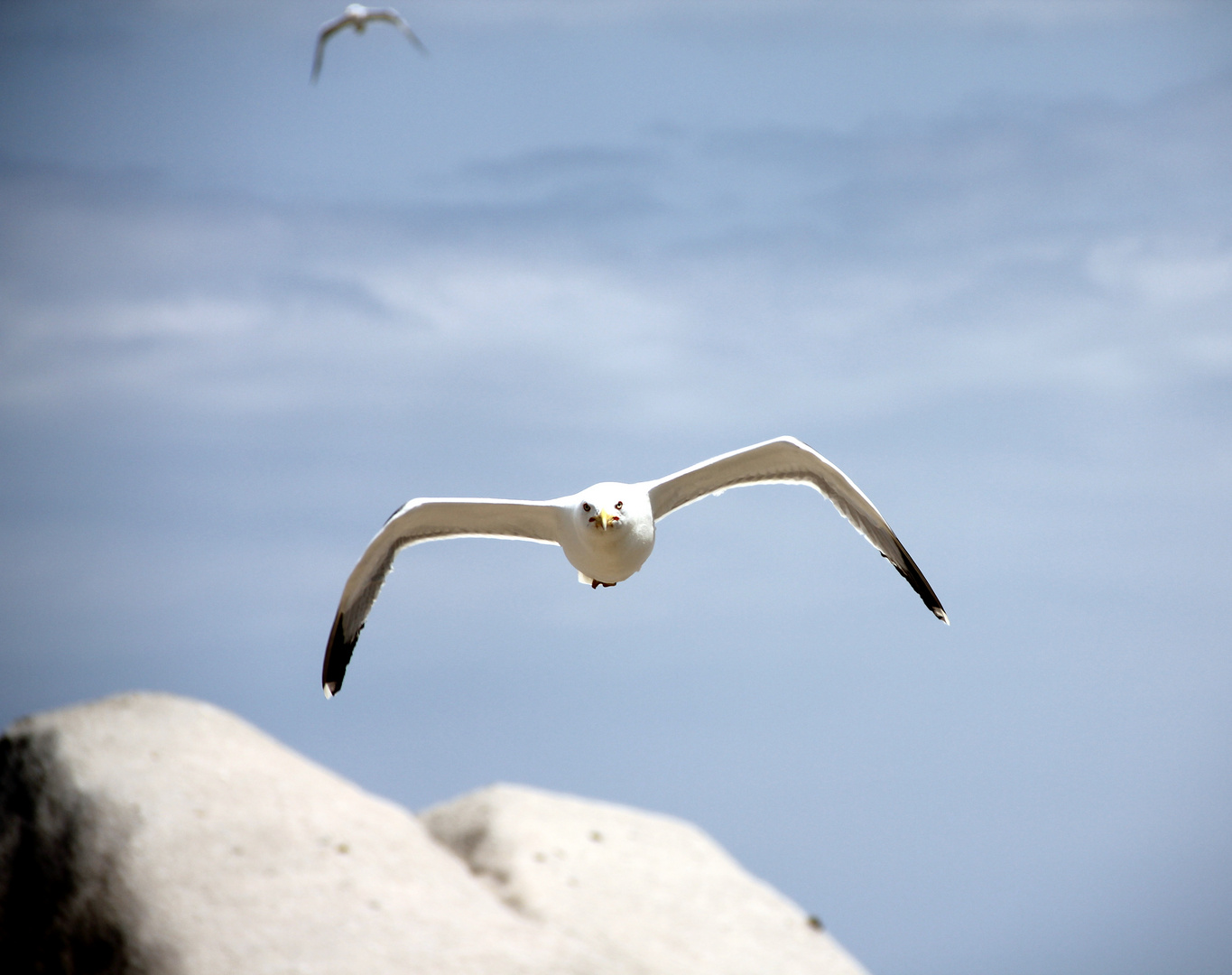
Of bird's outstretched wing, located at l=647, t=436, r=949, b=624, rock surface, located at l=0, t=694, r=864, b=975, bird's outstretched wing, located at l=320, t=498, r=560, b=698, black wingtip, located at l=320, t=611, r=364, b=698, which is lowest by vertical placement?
rock surface, located at l=0, t=694, r=864, b=975

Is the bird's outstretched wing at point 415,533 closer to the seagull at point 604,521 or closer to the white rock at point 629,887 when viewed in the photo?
the seagull at point 604,521

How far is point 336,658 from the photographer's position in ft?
43.2

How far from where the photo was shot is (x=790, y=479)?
40.6 ft

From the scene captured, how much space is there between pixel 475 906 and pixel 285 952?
3.09m

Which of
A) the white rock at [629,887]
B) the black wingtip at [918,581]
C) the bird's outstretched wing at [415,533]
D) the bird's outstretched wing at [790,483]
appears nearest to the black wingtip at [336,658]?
the bird's outstretched wing at [415,533]

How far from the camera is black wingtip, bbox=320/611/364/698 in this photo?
13.0 meters

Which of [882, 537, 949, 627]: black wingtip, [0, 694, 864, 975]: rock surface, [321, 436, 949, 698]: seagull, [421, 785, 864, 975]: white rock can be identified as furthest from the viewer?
[421, 785, 864, 975]: white rock

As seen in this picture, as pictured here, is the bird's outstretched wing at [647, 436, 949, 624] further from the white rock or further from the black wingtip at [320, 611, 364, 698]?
the white rock

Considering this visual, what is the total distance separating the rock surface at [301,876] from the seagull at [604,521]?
6.49m

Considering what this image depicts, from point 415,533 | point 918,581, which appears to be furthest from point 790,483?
point 415,533

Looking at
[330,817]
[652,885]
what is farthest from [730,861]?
[330,817]

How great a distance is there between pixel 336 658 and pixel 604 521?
471cm

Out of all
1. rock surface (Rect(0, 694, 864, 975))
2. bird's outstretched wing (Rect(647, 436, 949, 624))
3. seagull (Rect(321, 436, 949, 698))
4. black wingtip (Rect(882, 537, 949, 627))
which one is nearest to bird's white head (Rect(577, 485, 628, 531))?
seagull (Rect(321, 436, 949, 698))

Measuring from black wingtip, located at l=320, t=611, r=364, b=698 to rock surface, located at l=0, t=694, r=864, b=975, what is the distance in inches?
235
